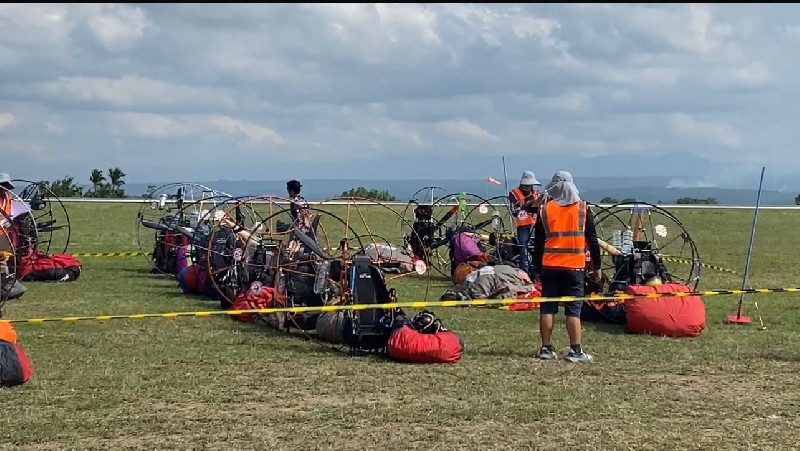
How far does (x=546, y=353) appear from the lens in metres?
8.86

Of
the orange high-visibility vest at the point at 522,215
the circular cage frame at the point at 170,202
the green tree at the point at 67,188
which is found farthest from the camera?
the green tree at the point at 67,188

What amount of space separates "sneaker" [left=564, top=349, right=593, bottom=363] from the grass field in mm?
136

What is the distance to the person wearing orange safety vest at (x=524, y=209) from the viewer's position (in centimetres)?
1380

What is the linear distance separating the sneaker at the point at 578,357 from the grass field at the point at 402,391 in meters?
0.14

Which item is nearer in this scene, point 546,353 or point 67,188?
point 546,353

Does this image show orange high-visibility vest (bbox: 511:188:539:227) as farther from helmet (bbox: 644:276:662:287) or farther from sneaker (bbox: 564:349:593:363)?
sneaker (bbox: 564:349:593:363)

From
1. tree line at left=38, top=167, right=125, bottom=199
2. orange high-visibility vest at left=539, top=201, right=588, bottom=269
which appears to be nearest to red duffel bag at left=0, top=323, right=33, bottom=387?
orange high-visibility vest at left=539, top=201, right=588, bottom=269

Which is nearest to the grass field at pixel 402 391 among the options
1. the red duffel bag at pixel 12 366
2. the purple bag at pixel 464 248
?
the red duffel bag at pixel 12 366

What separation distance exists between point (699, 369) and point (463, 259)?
6.44 metres

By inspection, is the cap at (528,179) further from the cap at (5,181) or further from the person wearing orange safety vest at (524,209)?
the cap at (5,181)

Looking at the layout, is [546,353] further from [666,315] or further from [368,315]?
[666,315]

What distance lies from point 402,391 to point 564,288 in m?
2.12

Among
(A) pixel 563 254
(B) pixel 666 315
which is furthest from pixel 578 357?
(B) pixel 666 315

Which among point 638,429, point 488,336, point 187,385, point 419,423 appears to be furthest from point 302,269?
point 638,429
